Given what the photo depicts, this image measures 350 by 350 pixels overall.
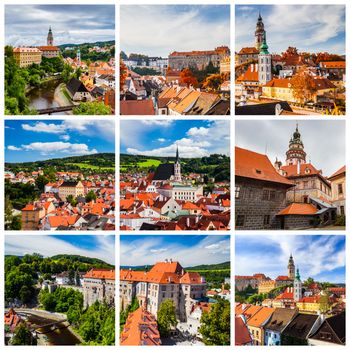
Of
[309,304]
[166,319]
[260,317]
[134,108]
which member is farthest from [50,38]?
[309,304]

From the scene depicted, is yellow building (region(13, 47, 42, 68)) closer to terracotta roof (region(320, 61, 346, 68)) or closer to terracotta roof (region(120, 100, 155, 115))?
terracotta roof (region(120, 100, 155, 115))

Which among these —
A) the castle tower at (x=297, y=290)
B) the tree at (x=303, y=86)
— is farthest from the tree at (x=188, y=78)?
the castle tower at (x=297, y=290)

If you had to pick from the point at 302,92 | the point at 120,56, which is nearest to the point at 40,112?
the point at 120,56

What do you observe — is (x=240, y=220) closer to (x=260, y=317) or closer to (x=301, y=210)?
(x=301, y=210)

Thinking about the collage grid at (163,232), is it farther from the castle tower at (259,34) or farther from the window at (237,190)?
the castle tower at (259,34)

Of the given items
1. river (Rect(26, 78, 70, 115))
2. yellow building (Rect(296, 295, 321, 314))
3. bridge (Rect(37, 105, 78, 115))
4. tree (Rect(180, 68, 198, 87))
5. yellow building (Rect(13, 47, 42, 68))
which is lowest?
yellow building (Rect(296, 295, 321, 314))

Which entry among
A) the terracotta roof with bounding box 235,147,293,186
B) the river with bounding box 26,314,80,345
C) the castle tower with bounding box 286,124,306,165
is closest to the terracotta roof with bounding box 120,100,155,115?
the terracotta roof with bounding box 235,147,293,186
